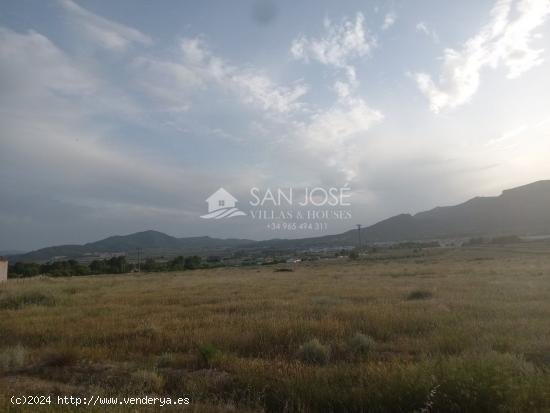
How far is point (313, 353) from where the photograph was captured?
292 inches

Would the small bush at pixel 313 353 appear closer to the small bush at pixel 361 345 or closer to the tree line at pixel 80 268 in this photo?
the small bush at pixel 361 345

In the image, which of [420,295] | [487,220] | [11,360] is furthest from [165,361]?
[487,220]

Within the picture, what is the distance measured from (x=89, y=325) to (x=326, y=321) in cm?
610

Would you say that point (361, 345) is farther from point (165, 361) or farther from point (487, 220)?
point (487, 220)

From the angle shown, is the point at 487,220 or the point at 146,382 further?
the point at 487,220

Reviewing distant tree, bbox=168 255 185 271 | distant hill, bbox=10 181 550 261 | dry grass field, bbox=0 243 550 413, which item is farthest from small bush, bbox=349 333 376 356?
distant hill, bbox=10 181 550 261

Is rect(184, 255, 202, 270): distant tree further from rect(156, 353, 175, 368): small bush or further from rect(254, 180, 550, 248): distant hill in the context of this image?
rect(254, 180, 550, 248): distant hill

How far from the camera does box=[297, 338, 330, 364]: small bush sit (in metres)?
7.31

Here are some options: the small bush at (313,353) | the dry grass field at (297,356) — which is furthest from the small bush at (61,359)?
the small bush at (313,353)

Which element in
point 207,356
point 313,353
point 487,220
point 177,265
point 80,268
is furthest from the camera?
point 487,220

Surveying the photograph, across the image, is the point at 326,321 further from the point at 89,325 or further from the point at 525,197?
the point at 525,197

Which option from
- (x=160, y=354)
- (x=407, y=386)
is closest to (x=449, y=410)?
(x=407, y=386)

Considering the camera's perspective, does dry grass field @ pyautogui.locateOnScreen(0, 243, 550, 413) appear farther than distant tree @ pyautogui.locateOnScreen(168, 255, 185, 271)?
No

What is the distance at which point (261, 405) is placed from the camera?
534 centimetres
